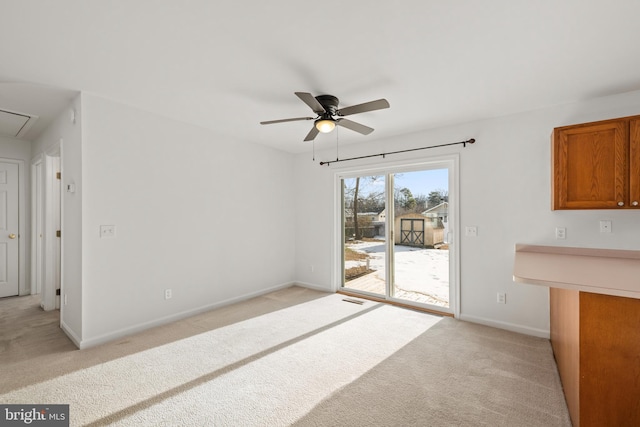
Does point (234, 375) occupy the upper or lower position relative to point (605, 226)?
lower

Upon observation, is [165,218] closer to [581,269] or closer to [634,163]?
[581,269]

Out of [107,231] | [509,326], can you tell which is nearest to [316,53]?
[107,231]

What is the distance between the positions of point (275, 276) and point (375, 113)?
10.1 feet

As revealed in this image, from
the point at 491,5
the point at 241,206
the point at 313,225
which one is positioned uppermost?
the point at 491,5

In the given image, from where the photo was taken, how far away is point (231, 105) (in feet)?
9.74

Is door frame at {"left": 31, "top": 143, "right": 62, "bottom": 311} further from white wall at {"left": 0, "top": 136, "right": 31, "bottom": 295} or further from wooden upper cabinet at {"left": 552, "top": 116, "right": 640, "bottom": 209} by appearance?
wooden upper cabinet at {"left": 552, "top": 116, "right": 640, "bottom": 209}

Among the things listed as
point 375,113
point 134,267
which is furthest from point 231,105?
point 134,267

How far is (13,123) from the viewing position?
11.4 ft

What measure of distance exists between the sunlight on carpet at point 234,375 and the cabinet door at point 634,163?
217cm

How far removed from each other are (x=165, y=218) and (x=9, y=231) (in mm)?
2970

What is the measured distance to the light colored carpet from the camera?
1.84m

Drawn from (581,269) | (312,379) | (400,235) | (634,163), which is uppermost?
(634,163)

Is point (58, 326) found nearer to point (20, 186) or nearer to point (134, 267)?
point (134, 267)

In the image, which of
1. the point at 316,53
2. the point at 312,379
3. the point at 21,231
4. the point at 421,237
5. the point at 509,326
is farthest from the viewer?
the point at 21,231
